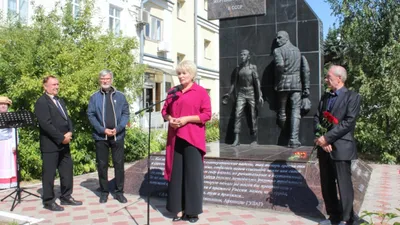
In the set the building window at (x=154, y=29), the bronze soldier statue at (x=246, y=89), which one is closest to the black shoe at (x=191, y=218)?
the bronze soldier statue at (x=246, y=89)

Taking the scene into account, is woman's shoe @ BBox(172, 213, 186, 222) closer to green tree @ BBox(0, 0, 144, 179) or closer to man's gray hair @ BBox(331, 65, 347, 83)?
man's gray hair @ BBox(331, 65, 347, 83)

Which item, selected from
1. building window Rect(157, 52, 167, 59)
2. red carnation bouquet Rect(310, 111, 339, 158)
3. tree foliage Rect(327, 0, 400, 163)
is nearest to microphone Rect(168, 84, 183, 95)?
red carnation bouquet Rect(310, 111, 339, 158)

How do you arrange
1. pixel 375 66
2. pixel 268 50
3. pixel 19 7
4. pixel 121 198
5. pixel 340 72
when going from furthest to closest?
pixel 19 7 → pixel 375 66 → pixel 268 50 → pixel 121 198 → pixel 340 72

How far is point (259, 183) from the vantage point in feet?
16.9

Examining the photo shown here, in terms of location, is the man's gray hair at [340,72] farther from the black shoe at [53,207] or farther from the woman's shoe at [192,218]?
the black shoe at [53,207]

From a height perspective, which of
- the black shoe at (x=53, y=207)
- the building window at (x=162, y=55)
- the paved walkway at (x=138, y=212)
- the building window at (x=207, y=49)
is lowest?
the paved walkway at (x=138, y=212)

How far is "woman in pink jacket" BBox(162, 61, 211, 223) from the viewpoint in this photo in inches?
165

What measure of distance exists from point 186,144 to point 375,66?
815 centimetres

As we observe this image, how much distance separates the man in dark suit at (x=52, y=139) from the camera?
195 inches

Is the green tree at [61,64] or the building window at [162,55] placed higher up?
the building window at [162,55]

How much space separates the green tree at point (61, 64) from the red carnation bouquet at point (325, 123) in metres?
4.85

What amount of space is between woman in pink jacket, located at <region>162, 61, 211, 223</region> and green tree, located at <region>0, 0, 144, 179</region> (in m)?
3.69

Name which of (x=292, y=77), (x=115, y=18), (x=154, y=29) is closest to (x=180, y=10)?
(x=154, y=29)

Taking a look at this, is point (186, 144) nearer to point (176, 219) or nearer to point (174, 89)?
point (174, 89)
